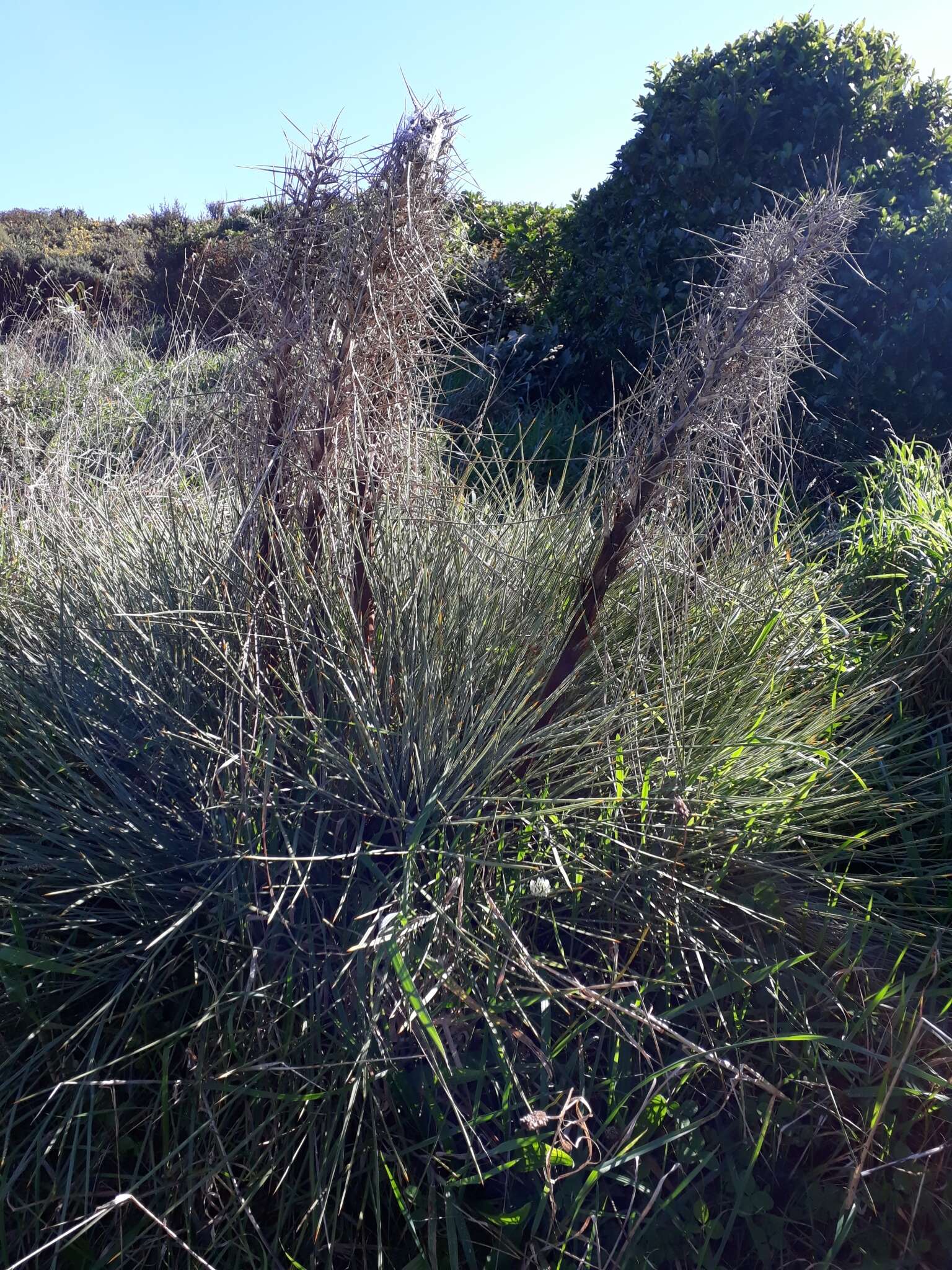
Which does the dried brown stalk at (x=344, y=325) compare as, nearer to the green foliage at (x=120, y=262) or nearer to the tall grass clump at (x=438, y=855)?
the tall grass clump at (x=438, y=855)

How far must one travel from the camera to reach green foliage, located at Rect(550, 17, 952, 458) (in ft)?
16.3

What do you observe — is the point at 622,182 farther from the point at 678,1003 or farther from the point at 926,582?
the point at 678,1003

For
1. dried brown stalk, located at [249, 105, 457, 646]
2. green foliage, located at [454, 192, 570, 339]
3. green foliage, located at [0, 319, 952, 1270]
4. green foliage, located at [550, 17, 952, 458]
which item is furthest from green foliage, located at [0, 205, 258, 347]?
green foliage, located at [0, 319, 952, 1270]

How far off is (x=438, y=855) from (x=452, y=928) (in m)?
0.19

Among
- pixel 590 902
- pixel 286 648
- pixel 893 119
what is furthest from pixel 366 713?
pixel 893 119

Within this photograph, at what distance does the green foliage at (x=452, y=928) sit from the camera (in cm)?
185

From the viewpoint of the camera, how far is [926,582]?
3412 millimetres

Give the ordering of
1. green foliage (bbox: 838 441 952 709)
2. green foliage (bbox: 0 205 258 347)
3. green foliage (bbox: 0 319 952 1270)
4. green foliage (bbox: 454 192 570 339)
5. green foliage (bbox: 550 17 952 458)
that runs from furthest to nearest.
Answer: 1. green foliage (bbox: 0 205 258 347)
2. green foliage (bbox: 454 192 570 339)
3. green foliage (bbox: 550 17 952 458)
4. green foliage (bbox: 838 441 952 709)
5. green foliage (bbox: 0 319 952 1270)

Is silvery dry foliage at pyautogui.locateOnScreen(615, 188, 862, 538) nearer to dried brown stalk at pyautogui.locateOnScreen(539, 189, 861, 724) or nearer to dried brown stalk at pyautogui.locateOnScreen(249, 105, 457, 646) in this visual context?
dried brown stalk at pyautogui.locateOnScreen(539, 189, 861, 724)

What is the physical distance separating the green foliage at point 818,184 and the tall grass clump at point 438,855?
2.53 meters

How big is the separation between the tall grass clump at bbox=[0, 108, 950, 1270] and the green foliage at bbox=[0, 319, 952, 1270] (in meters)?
0.01

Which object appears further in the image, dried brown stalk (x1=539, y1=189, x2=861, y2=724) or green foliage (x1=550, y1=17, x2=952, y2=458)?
green foliage (x1=550, y1=17, x2=952, y2=458)

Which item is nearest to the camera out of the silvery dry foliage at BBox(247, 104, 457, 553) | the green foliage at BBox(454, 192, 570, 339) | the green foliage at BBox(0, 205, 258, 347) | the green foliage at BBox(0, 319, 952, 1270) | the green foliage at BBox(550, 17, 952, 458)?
the green foliage at BBox(0, 319, 952, 1270)

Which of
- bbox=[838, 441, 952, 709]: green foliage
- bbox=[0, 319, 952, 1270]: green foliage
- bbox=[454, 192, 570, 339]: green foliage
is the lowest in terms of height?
bbox=[0, 319, 952, 1270]: green foliage
